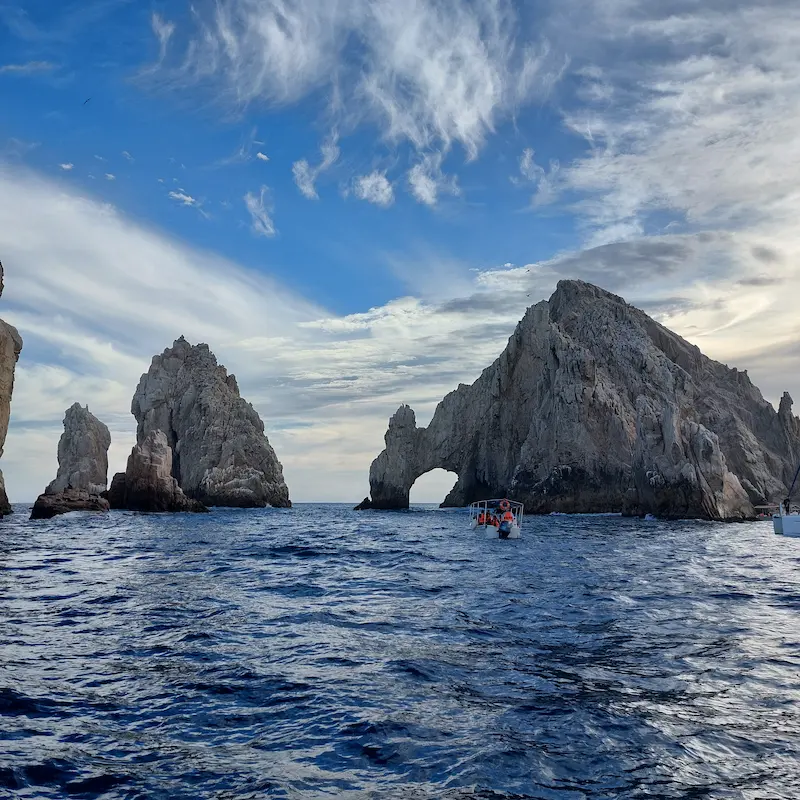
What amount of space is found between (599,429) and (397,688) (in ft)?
307

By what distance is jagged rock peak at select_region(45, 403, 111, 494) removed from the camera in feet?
370

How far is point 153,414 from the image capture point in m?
122

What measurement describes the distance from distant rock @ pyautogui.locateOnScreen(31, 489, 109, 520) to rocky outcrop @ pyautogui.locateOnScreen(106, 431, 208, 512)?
694 centimetres

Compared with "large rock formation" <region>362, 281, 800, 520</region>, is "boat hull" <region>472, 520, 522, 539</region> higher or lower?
lower

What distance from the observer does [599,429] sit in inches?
3878

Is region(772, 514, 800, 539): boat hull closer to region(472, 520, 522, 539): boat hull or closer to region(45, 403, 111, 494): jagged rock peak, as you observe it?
region(472, 520, 522, 539): boat hull

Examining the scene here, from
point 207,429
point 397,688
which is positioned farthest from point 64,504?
point 397,688

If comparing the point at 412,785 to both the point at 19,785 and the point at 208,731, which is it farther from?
the point at 19,785

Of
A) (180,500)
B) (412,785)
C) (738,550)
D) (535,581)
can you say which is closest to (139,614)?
(412,785)

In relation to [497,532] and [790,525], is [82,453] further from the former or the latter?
[790,525]

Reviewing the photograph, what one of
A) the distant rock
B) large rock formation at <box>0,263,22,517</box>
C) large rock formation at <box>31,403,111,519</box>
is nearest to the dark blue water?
large rock formation at <box>0,263,22,517</box>

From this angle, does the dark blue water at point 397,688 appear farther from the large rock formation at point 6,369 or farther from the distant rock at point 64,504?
the distant rock at point 64,504

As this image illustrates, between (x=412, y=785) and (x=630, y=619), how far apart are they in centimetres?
1058

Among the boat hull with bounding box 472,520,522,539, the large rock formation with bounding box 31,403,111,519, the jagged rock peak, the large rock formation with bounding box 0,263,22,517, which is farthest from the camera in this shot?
the jagged rock peak
